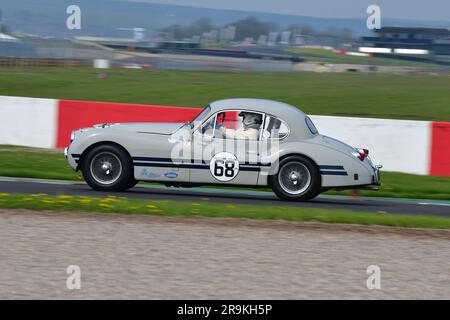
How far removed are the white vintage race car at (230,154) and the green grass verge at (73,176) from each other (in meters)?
2.07

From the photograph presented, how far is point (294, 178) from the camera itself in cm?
1247

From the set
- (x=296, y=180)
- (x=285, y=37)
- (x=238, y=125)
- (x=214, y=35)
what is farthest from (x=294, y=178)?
(x=285, y=37)

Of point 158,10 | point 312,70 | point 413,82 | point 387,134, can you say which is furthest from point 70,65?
point 158,10

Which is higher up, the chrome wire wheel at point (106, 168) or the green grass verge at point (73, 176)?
the chrome wire wheel at point (106, 168)

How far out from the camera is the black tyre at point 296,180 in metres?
12.3

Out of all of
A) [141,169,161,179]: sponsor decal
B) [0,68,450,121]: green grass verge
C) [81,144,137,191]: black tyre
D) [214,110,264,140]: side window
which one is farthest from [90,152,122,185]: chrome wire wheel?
[0,68,450,121]: green grass verge

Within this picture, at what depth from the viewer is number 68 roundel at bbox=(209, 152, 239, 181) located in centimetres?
1221

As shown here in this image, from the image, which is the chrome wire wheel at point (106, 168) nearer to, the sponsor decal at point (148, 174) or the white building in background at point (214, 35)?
the sponsor decal at point (148, 174)

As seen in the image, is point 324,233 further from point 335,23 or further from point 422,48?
point 335,23

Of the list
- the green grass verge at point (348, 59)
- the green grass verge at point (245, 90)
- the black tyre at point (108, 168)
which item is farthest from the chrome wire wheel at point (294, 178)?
the green grass verge at point (348, 59)

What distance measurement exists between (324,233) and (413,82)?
3530cm

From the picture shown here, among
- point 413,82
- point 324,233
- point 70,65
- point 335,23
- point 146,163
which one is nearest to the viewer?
point 324,233

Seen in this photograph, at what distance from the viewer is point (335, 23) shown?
440 feet

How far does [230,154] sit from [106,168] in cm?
192
